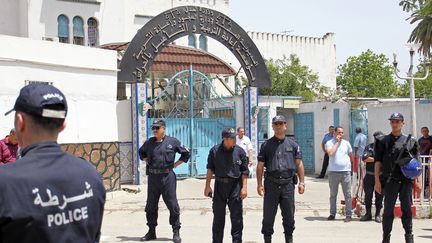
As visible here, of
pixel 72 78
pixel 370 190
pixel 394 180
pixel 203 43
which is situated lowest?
pixel 370 190

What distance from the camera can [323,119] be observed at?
20.1 metres

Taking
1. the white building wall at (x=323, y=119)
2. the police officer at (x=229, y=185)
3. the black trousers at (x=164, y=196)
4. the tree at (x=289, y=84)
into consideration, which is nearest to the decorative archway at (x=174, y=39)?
the white building wall at (x=323, y=119)

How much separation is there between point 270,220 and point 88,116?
7881mm

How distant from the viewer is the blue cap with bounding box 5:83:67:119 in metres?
2.64

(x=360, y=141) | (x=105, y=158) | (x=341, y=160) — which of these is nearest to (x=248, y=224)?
(x=341, y=160)

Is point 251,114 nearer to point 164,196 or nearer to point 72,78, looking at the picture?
point 72,78

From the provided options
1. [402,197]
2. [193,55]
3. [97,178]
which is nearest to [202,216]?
[402,197]

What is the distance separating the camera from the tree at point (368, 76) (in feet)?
143

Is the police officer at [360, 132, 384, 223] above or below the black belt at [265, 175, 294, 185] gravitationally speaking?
below

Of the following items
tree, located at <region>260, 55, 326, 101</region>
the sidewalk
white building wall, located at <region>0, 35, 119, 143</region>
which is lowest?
the sidewalk

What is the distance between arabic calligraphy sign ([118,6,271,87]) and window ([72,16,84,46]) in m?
12.1

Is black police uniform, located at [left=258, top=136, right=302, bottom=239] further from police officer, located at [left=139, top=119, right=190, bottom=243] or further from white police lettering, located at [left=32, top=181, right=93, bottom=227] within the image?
white police lettering, located at [left=32, top=181, right=93, bottom=227]

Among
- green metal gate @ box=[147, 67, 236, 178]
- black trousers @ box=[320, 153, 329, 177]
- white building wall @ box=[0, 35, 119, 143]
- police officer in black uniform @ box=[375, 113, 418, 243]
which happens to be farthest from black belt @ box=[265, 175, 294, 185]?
black trousers @ box=[320, 153, 329, 177]

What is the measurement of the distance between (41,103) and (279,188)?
5.75 m
